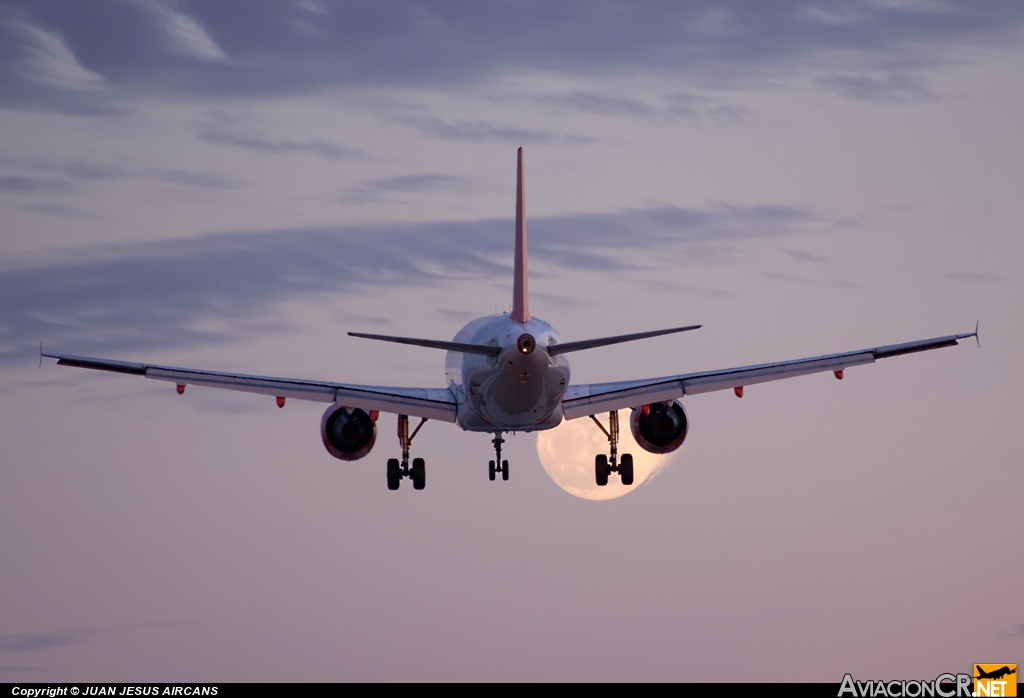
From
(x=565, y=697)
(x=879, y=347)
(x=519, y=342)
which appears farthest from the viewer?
(x=879, y=347)

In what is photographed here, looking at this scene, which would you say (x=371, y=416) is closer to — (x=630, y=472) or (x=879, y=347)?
(x=630, y=472)

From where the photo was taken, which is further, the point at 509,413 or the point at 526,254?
the point at 526,254

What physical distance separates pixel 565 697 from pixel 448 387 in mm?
27142

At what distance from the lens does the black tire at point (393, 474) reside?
6425 centimetres

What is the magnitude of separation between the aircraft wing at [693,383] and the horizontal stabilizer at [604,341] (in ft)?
16.3

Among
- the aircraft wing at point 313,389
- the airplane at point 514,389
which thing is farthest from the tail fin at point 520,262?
the aircraft wing at point 313,389

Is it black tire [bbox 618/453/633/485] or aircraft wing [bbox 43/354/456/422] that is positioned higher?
aircraft wing [bbox 43/354/456/422]

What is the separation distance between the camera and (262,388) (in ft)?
192

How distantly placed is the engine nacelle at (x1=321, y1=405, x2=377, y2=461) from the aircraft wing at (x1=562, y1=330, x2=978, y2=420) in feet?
27.5

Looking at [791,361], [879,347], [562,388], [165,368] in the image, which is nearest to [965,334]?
[879,347]

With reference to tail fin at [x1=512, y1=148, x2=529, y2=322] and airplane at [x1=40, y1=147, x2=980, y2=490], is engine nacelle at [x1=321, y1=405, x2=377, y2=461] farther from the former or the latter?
tail fin at [x1=512, y1=148, x2=529, y2=322]

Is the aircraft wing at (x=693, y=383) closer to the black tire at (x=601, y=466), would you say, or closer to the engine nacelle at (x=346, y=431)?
the black tire at (x=601, y=466)

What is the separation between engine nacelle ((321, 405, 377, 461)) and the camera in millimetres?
63219

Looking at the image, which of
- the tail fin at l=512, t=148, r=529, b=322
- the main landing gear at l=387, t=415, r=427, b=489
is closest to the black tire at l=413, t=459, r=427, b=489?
the main landing gear at l=387, t=415, r=427, b=489
